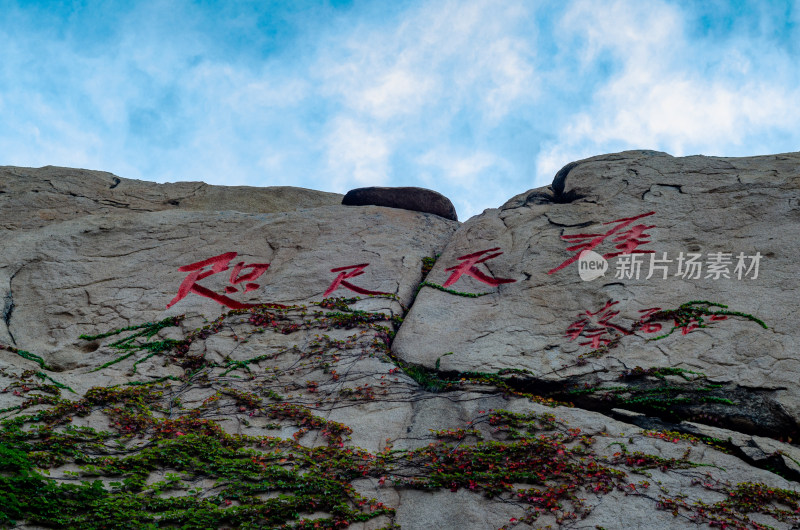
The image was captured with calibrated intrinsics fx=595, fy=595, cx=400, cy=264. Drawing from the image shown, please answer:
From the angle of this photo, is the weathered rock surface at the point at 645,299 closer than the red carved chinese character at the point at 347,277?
Yes

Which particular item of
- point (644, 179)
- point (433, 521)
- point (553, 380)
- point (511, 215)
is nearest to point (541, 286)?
point (553, 380)

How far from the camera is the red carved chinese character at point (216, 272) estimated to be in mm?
6855

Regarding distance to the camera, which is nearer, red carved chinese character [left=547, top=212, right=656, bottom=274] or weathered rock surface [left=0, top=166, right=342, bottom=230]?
red carved chinese character [left=547, top=212, right=656, bottom=274]

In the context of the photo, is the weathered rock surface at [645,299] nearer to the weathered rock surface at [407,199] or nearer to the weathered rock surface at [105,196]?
the weathered rock surface at [407,199]

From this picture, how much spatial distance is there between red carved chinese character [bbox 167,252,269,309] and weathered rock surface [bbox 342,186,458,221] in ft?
8.34

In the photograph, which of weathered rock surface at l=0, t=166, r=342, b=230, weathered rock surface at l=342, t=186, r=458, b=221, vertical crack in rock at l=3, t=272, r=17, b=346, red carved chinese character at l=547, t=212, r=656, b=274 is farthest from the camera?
weathered rock surface at l=342, t=186, r=458, b=221

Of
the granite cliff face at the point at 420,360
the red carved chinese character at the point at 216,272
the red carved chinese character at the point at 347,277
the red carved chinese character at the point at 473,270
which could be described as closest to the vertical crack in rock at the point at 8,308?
the granite cliff face at the point at 420,360

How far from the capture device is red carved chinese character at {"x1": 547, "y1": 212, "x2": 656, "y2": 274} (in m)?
6.70

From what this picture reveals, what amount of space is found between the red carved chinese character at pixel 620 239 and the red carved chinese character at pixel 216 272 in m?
3.54

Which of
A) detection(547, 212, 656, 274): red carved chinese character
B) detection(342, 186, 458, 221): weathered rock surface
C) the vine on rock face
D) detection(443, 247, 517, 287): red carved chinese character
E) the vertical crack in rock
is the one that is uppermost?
detection(342, 186, 458, 221): weathered rock surface

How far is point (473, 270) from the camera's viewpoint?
278 inches

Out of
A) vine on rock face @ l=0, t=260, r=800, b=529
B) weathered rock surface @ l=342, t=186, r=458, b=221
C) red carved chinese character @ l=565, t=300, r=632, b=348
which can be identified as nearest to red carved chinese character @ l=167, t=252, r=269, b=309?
vine on rock face @ l=0, t=260, r=800, b=529

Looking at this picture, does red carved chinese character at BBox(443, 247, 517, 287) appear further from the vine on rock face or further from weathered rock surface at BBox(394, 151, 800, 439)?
the vine on rock face

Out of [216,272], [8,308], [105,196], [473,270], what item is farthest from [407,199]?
[8,308]
